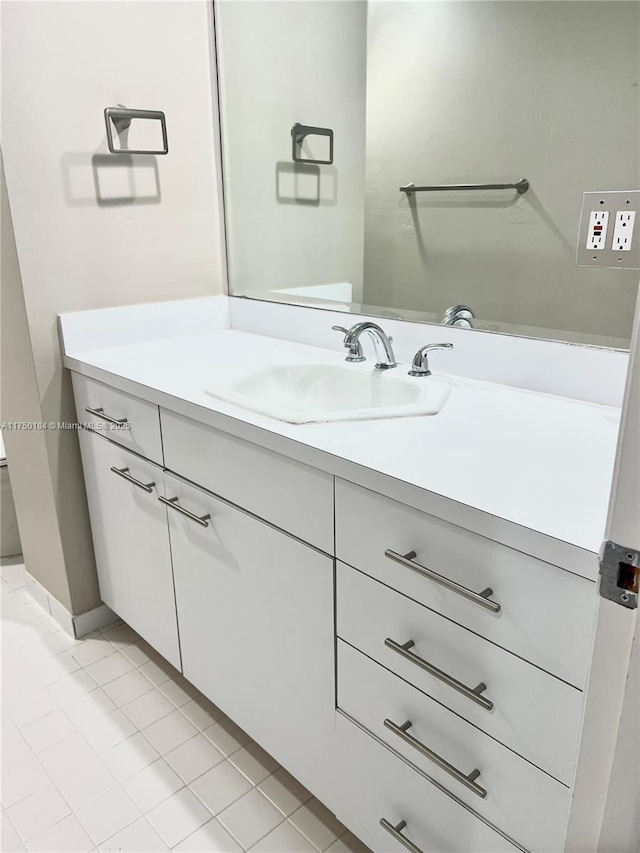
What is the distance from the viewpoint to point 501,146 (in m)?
1.29

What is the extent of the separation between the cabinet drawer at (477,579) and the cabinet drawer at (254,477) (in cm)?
5

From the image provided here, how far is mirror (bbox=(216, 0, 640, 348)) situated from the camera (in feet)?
3.84

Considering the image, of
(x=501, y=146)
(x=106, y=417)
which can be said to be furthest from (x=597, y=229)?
(x=106, y=417)

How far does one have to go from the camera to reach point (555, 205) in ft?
4.06

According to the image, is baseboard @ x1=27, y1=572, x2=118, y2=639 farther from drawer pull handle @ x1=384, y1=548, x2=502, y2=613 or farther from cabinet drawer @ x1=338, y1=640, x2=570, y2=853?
drawer pull handle @ x1=384, y1=548, x2=502, y2=613

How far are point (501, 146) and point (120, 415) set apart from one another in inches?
41.8

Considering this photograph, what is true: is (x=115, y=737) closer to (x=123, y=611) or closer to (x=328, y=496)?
(x=123, y=611)

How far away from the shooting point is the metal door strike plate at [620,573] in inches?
22.1

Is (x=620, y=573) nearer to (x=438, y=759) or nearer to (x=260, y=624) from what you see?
(x=438, y=759)

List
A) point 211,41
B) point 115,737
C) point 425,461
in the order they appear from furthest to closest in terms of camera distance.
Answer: point 211,41 < point 115,737 < point 425,461

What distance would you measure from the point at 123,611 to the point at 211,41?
65.7 inches

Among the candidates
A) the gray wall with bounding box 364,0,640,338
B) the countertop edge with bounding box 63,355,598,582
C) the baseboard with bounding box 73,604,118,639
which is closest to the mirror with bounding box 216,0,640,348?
the gray wall with bounding box 364,0,640,338

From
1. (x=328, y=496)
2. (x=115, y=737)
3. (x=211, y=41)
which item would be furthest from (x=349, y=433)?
(x=211, y=41)

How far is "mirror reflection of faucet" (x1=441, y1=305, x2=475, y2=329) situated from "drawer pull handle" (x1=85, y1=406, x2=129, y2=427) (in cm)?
81
